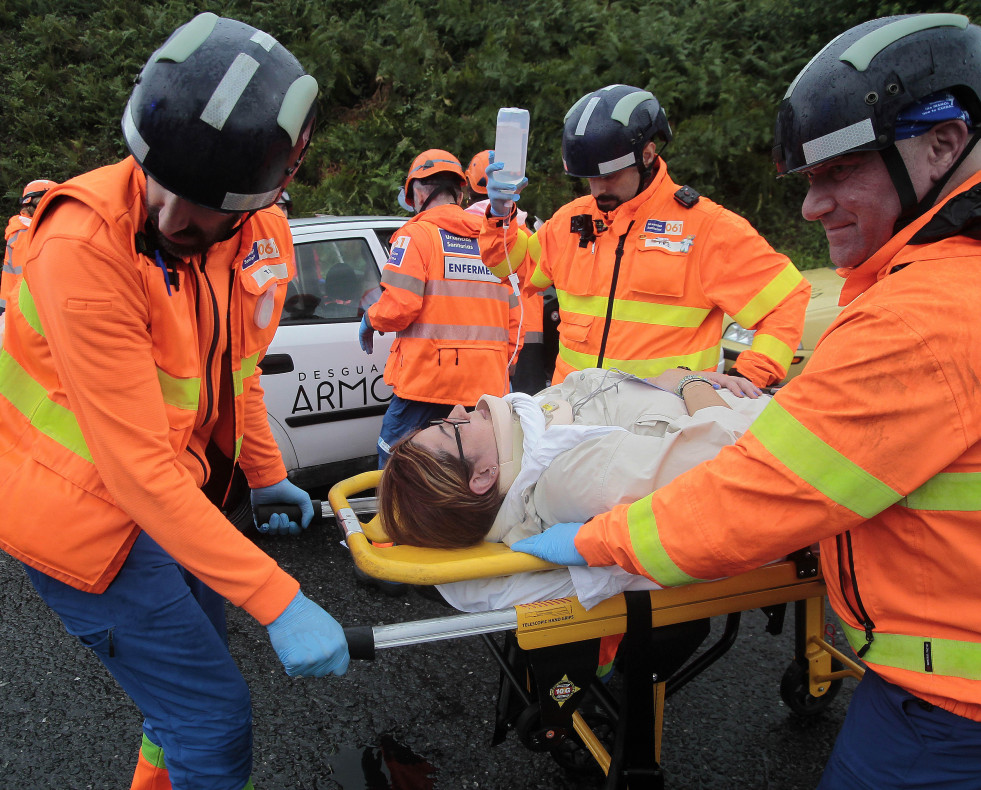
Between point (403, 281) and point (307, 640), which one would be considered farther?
point (403, 281)

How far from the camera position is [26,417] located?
157cm

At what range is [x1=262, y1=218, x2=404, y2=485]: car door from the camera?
12.8 feet

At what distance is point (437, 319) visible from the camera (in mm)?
3686

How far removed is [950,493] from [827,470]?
0.65 feet

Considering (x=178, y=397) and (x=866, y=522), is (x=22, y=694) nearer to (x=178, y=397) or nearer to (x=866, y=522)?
(x=178, y=397)

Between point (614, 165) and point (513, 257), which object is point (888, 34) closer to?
point (614, 165)

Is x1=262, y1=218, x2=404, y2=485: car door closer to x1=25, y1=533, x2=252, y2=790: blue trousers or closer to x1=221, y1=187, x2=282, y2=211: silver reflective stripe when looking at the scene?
x1=25, y1=533, x2=252, y2=790: blue trousers

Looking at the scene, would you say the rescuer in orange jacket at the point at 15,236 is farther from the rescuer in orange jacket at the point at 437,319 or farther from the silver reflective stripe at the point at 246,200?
the silver reflective stripe at the point at 246,200

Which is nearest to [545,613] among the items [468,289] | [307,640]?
[307,640]

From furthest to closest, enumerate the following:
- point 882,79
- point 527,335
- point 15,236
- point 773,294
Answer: point 527,335 → point 15,236 → point 773,294 → point 882,79

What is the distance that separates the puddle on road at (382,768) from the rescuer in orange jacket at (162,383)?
32.2 inches

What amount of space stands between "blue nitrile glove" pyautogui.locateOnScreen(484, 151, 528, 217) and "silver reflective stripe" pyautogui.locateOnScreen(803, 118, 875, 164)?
1.70 metres

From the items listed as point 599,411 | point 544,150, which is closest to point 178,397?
point 599,411

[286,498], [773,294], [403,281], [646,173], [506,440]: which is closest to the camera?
[506,440]
